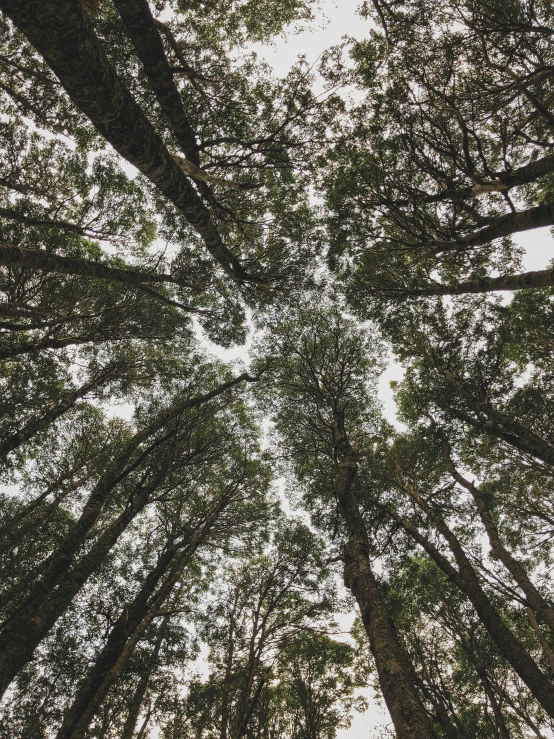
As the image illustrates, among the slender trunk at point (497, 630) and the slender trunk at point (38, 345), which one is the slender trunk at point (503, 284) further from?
the slender trunk at point (38, 345)

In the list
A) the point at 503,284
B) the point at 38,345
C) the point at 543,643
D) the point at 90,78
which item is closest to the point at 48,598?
the point at 38,345

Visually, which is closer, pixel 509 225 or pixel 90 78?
pixel 90 78

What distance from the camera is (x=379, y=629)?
→ 5621 mm

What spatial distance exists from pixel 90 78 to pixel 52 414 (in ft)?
29.9

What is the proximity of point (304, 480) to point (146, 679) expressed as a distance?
7.15 m

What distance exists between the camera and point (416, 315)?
12.6 m

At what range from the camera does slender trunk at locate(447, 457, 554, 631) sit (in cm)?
792

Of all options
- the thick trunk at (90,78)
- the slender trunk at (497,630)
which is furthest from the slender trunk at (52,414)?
the slender trunk at (497,630)

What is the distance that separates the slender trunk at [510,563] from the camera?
7922 mm

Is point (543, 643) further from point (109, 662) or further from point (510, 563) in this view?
point (109, 662)

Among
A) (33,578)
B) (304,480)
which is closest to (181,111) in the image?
(33,578)

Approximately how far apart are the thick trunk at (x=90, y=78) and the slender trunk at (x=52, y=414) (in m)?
7.65

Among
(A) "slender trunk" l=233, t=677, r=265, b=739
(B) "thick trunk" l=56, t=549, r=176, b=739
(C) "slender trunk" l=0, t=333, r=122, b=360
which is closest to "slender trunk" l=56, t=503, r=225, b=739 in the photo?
(B) "thick trunk" l=56, t=549, r=176, b=739

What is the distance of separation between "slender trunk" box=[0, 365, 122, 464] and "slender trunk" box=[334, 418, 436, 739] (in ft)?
26.7
